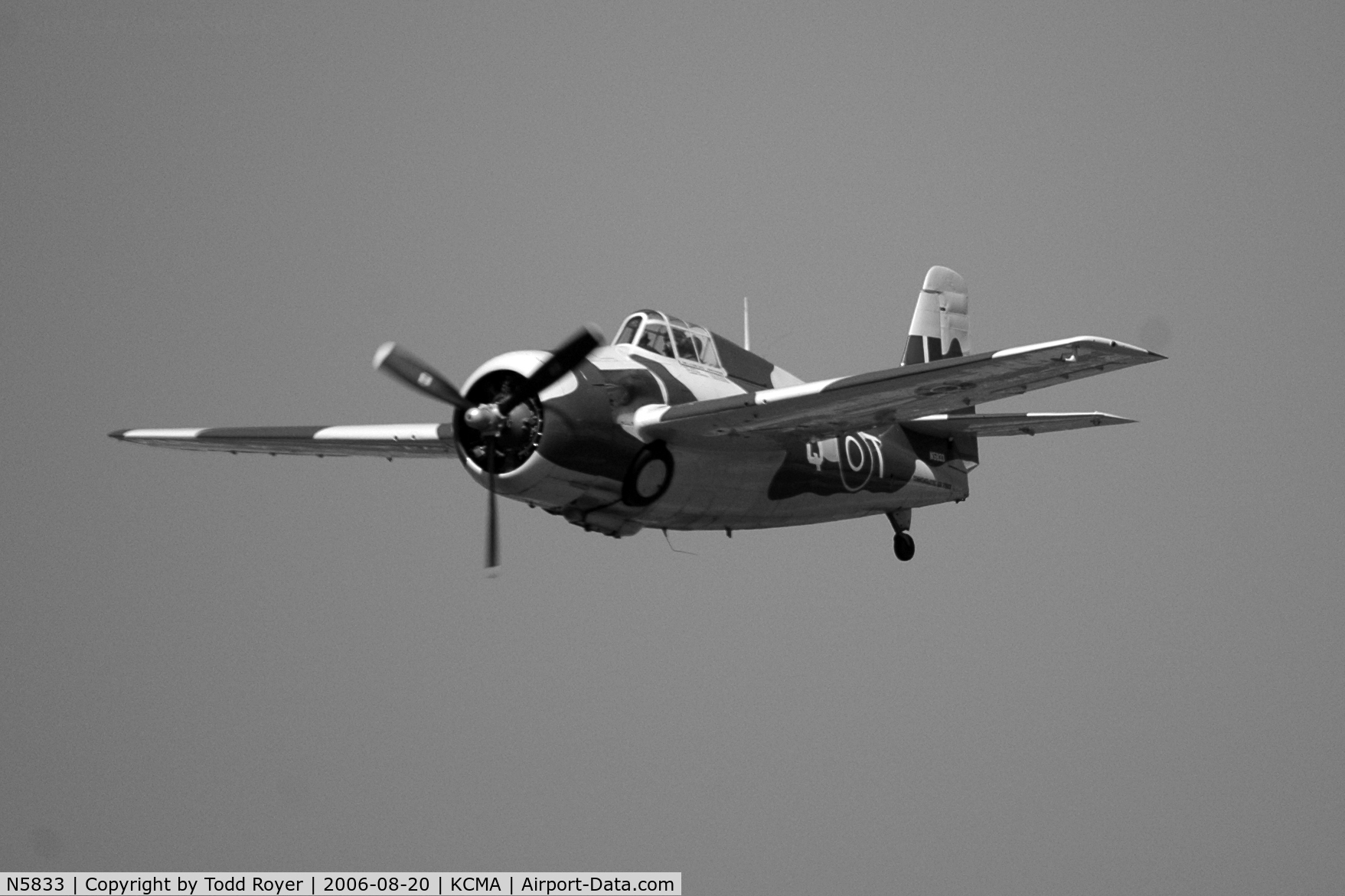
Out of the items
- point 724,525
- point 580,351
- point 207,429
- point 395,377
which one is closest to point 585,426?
Result: point 580,351

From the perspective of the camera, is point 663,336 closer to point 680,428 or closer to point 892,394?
point 680,428

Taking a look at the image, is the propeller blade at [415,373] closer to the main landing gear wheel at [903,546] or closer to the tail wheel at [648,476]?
the tail wheel at [648,476]

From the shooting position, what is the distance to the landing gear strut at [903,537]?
83.1 ft

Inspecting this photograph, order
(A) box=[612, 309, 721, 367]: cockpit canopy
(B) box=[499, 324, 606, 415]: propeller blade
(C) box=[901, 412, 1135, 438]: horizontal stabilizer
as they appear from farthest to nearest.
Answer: (C) box=[901, 412, 1135, 438]: horizontal stabilizer → (A) box=[612, 309, 721, 367]: cockpit canopy → (B) box=[499, 324, 606, 415]: propeller blade

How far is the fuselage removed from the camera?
60.4ft

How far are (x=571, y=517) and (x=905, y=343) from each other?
9.35 m

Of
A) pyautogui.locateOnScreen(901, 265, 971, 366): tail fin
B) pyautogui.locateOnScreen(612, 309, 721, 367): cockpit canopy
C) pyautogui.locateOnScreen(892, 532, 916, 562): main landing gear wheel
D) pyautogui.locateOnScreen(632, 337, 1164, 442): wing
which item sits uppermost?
pyautogui.locateOnScreen(901, 265, 971, 366): tail fin

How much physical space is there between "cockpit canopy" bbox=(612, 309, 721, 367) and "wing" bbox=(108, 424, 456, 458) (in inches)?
113

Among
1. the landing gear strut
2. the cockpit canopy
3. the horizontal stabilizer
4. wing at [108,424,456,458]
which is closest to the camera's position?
the cockpit canopy

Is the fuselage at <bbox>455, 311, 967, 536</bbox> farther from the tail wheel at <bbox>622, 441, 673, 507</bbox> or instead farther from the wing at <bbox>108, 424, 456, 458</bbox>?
the wing at <bbox>108, 424, 456, 458</bbox>

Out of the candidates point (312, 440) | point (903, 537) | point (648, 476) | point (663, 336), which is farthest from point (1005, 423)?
point (312, 440)

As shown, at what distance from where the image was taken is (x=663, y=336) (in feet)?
67.4

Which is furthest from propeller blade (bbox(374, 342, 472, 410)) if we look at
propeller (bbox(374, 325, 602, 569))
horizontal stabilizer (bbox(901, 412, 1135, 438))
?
horizontal stabilizer (bbox(901, 412, 1135, 438))

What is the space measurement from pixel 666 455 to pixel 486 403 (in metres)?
2.59
